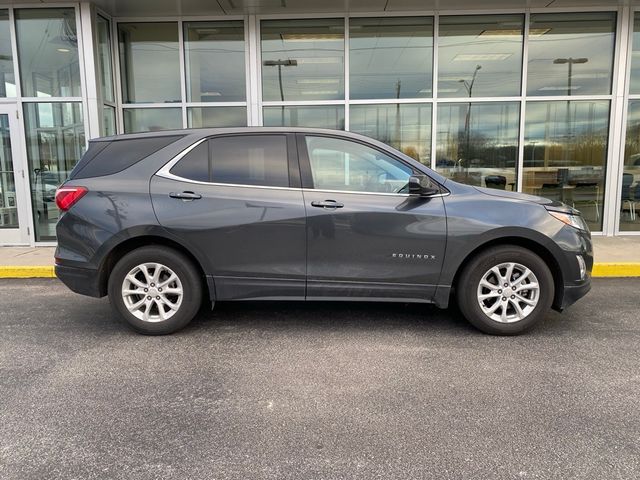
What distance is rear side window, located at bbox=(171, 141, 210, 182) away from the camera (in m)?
4.28

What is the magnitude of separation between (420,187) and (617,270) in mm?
4141

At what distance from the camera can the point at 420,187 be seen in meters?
4.09

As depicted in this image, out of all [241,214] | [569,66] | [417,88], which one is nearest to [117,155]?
[241,214]

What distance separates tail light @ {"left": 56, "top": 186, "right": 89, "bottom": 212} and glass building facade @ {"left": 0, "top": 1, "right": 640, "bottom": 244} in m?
5.02

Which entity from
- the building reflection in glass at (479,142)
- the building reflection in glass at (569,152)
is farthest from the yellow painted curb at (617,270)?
the building reflection in glass at (479,142)

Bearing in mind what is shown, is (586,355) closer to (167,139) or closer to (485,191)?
(485,191)

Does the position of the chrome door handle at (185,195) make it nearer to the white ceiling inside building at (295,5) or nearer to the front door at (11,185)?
the white ceiling inside building at (295,5)

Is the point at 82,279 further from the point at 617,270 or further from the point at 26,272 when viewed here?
the point at 617,270

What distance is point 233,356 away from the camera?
3896 mm

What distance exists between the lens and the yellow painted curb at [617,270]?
6594 mm

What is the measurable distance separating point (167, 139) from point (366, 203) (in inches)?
73.6

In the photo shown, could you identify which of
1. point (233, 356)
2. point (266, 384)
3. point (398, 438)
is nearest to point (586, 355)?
point (398, 438)

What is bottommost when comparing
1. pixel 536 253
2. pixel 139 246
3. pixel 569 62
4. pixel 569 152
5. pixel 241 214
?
pixel 536 253

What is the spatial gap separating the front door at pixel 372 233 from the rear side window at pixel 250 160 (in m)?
0.23
